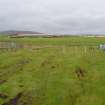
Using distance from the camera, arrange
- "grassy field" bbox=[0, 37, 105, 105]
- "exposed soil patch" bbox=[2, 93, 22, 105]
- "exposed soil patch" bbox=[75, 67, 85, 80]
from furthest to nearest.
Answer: "exposed soil patch" bbox=[75, 67, 85, 80] < "grassy field" bbox=[0, 37, 105, 105] < "exposed soil patch" bbox=[2, 93, 22, 105]

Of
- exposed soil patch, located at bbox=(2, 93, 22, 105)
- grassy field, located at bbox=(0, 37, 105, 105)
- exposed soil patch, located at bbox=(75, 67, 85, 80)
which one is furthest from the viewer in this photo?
exposed soil patch, located at bbox=(75, 67, 85, 80)

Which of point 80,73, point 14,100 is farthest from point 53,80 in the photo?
point 14,100

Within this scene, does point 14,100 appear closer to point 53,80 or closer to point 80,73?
point 53,80

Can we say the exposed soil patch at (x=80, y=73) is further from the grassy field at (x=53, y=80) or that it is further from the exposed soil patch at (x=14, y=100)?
the exposed soil patch at (x=14, y=100)

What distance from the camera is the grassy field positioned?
174 ft

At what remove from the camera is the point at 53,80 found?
2384 inches

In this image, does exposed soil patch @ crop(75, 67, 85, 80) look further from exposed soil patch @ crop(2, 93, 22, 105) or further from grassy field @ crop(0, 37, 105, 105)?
exposed soil patch @ crop(2, 93, 22, 105)

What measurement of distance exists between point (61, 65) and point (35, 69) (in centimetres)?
652

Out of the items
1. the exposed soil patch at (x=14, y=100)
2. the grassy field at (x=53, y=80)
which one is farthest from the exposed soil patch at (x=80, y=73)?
the exposed soil patch at (x=14, y=100)

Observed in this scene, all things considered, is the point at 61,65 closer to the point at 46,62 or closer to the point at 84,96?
the point at 46,62

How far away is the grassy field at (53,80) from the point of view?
174 feet

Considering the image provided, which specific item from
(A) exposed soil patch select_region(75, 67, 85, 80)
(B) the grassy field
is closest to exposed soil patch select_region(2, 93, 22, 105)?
(B) the grassy field

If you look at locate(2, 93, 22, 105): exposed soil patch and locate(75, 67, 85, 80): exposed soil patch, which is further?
locate(75, 67, 85, 80): exposed soil patch

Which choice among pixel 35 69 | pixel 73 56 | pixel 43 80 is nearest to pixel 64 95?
pixel 43 80
